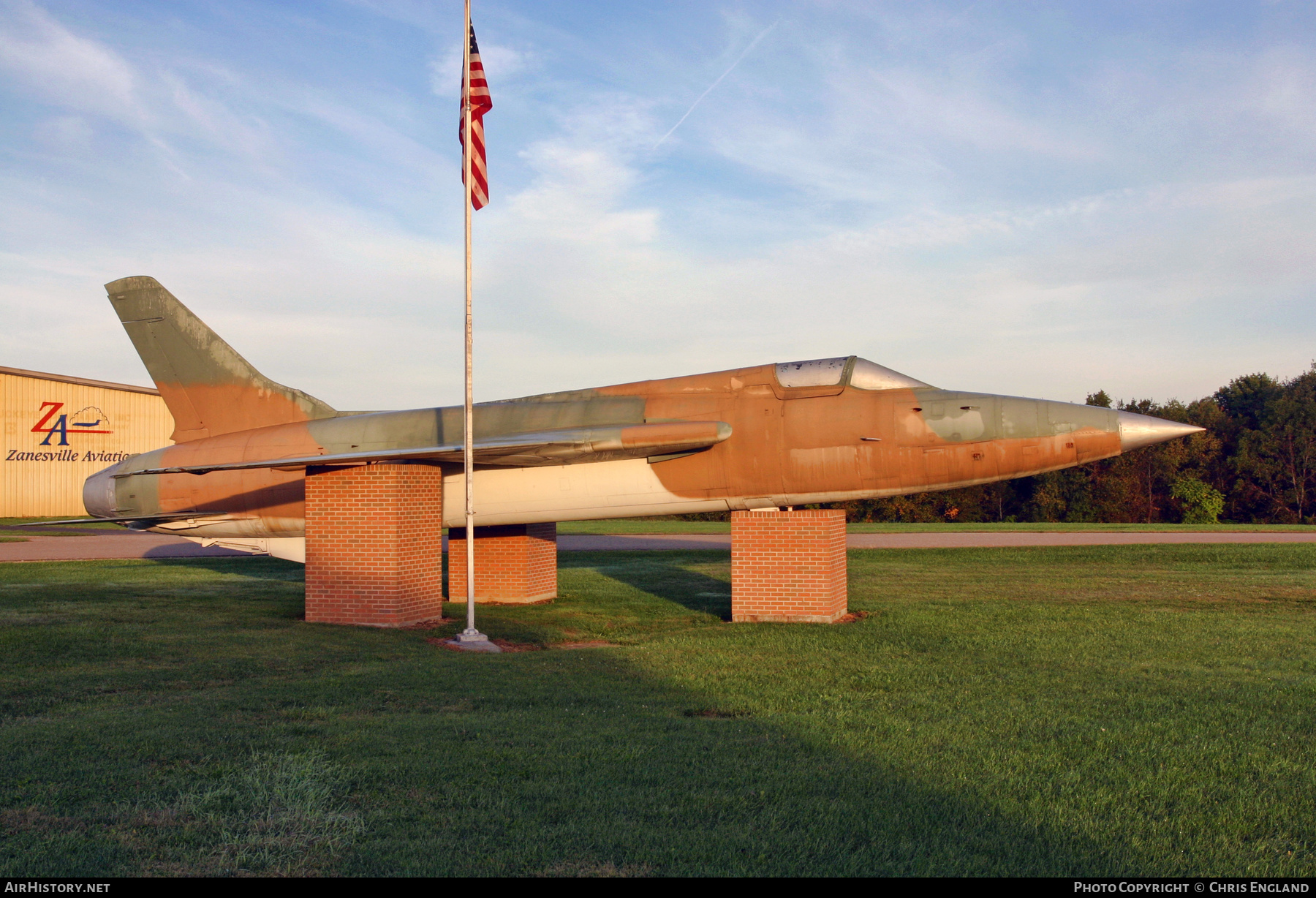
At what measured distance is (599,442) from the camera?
13.4m

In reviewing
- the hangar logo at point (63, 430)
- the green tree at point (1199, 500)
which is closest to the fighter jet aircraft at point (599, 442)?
the hangar logo at point (63, 430)

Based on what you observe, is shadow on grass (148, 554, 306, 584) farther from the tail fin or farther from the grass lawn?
the grass lawn

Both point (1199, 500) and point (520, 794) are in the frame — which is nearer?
point (520, 794)

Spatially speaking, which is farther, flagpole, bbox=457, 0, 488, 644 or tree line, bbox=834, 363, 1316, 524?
tree line, bbox=834, 363, 1316, 524

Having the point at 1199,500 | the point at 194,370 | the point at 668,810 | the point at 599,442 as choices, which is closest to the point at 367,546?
the point at 599,442

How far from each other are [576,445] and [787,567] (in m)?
3.95

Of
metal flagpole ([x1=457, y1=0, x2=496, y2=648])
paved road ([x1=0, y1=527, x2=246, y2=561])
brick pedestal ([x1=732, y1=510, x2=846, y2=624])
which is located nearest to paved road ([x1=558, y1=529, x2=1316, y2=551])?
paved road ([x1=0, y1=527, x2=246, y2=561])

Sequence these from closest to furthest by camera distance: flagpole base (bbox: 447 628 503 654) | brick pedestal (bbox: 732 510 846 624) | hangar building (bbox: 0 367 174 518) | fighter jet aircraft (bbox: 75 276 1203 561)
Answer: flagpole base (bbox: 447 628 503 654)
fighter jet aircraft (bbox: 75 276 1203 561)
brick pedestal (bbox: 732 510 846 624)
hangar building (bbox: 0 367 174 518)

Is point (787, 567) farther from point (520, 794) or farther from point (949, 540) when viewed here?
point (949, 540)

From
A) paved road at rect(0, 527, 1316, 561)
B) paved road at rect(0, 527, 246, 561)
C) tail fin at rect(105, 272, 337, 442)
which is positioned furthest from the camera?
paved road at rect(0, 527, 1316, 561)

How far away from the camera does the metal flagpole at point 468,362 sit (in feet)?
41.2

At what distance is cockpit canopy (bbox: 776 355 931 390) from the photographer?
13.6 meters

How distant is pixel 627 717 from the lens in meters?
7.51

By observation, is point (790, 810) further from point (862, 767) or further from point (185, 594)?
point (185, 594)
